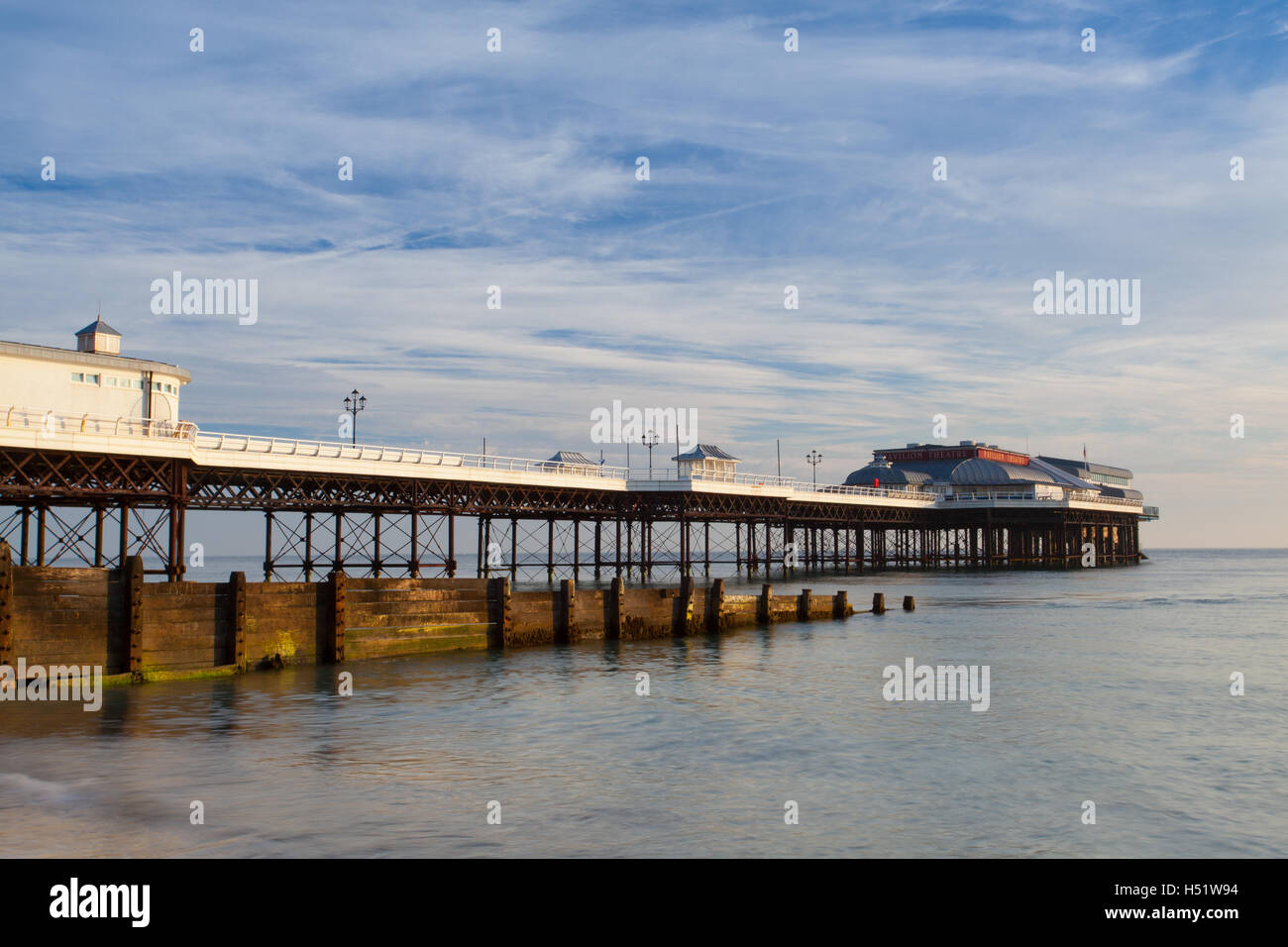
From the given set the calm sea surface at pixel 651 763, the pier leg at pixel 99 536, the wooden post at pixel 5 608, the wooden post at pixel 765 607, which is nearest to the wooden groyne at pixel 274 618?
the wooden post at pixel 5 608

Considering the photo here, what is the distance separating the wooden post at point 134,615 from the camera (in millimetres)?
29384

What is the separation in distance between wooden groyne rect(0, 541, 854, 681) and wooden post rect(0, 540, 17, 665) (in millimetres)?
26

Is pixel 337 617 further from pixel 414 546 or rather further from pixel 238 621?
pixel 414 546

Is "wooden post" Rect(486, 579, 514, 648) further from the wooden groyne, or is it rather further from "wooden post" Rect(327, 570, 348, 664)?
"wooden post" Rect(327, 570, 348, 664)

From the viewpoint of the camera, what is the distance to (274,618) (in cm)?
3366

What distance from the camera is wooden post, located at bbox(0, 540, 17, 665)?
2714 centimetres

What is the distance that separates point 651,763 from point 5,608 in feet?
58.3

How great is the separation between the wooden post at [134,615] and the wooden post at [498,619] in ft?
44.2

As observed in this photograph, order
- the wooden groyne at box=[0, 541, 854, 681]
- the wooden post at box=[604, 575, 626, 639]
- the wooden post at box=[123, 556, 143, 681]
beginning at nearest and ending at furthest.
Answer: the wooden groyne at box=[0, 541, 854, 681] → the wooden post at box=[123, 556, 143, 681] → the wooden post at box=[604, 575, 626, 639]

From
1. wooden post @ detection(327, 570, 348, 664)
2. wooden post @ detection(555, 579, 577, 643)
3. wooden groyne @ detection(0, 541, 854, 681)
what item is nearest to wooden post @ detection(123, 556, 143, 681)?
wooden groyne @ detection(0, 541, 854, 681)

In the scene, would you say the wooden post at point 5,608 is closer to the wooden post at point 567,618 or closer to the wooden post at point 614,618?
the wooden post at point 567,618

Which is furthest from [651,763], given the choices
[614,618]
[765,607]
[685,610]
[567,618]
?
[765,607]

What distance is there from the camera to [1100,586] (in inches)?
3922

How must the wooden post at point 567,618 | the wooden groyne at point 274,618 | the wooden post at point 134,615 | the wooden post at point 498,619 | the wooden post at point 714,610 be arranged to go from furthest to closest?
the wooden post at point 714,610, the wooden post at point 567,618, the wooden post at point 498,619, the wooden post at point 134,615, the wooden groyne at point 274,618
